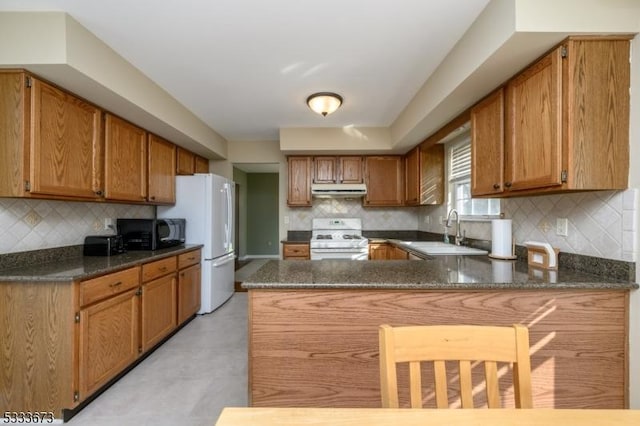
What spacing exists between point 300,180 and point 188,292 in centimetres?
206

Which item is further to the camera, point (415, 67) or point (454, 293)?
point (415, 67)

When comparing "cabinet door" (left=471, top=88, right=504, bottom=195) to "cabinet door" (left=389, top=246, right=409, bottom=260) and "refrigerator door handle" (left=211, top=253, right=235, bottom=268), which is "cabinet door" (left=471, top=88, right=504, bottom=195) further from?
"refrigerator door handle" (left=211, top=253, right=235, bottom=268)

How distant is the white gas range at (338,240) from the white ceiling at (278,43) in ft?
5.85

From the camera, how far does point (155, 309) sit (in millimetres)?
2646

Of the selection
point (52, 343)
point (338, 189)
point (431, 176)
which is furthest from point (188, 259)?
point (431, 176)

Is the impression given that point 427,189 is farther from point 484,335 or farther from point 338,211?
point 484,335

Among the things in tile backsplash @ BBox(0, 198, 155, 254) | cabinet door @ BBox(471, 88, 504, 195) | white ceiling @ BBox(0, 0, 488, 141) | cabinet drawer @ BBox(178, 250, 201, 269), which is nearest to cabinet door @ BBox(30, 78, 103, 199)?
tile backsplash @ BBox(0, 198, 155, 254)

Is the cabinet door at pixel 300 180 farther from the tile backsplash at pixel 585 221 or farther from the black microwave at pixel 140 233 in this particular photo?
the tile backsplash at pixel 585 221

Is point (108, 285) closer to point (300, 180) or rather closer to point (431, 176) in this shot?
point (300, 180)

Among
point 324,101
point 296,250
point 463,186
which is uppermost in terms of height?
point 324,101

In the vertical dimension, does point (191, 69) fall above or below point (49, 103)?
above

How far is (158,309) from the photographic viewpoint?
269 cm

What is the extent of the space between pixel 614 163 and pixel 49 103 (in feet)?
10.9

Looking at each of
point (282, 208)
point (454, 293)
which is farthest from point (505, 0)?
point (282, 208)
